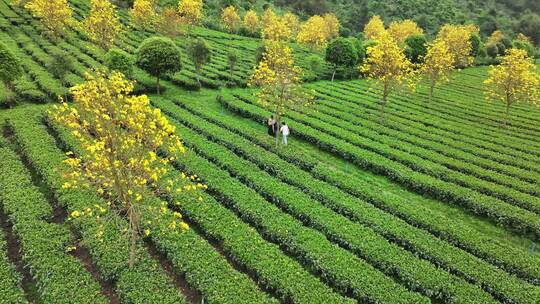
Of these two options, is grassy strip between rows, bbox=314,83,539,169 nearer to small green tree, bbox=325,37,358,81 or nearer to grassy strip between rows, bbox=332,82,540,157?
grassy strip between rows, bbox=332,82,540,157

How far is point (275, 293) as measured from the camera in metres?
14.6

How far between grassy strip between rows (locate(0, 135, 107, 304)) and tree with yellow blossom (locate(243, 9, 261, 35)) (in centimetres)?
5976

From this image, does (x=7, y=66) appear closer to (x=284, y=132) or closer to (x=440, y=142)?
(x=284, y=132)

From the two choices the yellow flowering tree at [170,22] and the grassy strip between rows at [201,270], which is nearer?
the grassy strip between rows at [201,270]

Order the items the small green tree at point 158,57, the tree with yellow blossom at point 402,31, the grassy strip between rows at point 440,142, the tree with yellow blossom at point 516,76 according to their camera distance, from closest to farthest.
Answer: the grassy strip between rows at point 440,142
the tree with yellow blossom at point 516,76
the small green tree at point 158,57
the tree with yellow blossom at point 402,31

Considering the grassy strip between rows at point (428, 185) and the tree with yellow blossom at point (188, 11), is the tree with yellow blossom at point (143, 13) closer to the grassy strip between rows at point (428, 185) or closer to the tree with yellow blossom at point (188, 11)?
the tree with yellow blossom at point (188, 11)

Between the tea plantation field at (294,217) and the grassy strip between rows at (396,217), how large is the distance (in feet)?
0.25

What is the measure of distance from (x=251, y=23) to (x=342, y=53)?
1111 inches

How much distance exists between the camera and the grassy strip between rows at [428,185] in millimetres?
20141

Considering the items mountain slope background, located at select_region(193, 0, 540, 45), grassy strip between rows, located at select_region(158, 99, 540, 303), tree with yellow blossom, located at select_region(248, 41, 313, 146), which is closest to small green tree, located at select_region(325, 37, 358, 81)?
tree with yellow blossom, located at select_region(248, 41, 313, 146)

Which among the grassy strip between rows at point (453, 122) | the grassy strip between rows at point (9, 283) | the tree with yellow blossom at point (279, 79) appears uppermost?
the tree with yellow blossom at point (279, 79)

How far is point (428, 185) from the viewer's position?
906 inches

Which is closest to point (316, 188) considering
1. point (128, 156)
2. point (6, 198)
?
point (128, 156)

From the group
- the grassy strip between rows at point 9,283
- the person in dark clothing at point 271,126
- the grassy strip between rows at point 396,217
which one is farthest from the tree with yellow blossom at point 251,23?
the grassy strip between rows at point 9,283
